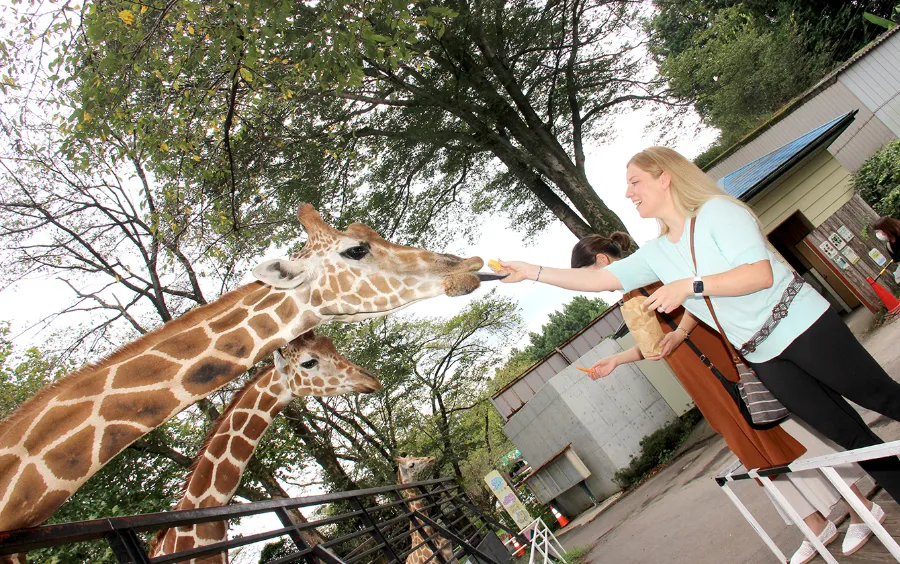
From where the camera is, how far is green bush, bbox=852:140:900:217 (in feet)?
43.5

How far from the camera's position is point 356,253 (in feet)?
12.8

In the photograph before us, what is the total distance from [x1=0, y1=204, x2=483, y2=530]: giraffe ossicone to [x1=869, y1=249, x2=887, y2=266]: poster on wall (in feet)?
39.3

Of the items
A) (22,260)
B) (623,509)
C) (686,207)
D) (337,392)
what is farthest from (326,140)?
(686,207)

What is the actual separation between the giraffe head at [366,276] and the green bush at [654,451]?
13607 millimetres

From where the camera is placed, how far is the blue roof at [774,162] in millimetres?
12625

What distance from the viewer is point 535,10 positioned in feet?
42.9

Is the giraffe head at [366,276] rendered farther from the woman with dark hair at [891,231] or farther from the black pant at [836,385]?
the woman with dark hair at [891,231]

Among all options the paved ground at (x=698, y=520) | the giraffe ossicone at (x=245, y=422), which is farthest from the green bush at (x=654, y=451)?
the giraffe ossicone at (x=245, y=422)

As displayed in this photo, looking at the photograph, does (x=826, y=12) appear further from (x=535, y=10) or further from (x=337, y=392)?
(x=337, y=392)

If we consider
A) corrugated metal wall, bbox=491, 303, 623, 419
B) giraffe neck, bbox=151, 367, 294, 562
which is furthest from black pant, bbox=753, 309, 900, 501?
corrugated metal wall, bbox=491, 303, 623, 419

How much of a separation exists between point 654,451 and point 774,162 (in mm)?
8044

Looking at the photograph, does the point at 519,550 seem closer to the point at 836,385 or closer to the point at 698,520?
the point at 698,520

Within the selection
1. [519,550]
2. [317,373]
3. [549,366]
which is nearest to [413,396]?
[549,366]

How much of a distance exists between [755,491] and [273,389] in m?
5.32
